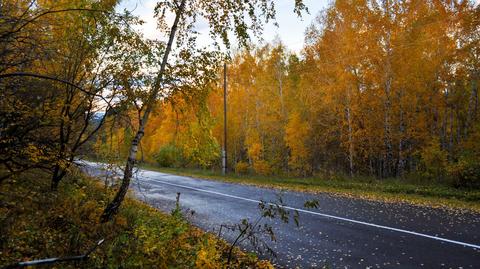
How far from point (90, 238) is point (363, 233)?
19.2 ft

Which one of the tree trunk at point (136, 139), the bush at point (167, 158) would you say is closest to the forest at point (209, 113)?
the tree trunk at point (136, 139)

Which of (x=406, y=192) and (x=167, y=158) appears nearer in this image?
(x=406, y=192)

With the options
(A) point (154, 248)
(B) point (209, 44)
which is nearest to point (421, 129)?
(B) point (209, 44)

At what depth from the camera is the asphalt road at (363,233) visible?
5.67 metres

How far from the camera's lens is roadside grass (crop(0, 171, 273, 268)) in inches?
159

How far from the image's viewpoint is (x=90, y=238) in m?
5.52

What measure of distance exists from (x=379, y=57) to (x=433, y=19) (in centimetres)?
345

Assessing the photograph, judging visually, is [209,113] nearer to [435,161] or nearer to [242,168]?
[435,161]

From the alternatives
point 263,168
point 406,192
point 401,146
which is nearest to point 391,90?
point 401,146

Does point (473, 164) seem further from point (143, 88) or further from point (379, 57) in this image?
point (143, 88)

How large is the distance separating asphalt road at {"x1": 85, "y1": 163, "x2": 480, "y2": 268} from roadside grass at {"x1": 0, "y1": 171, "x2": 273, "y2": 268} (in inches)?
45.0

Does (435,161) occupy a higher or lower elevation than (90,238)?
higher

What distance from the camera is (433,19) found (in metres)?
16.8

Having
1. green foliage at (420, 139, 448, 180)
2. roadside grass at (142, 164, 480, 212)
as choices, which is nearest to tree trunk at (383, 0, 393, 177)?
green foliage at (420, 139, 448, 180)
